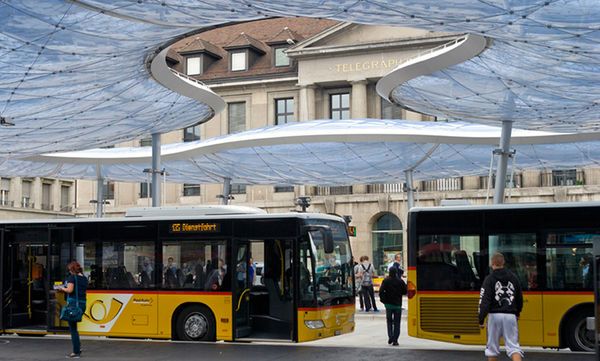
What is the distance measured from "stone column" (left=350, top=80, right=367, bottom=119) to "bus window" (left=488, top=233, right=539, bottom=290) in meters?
45.2

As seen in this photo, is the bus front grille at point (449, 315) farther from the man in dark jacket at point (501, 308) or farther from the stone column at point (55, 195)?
the stone column at point (55, 195)

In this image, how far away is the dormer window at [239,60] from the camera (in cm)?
7081

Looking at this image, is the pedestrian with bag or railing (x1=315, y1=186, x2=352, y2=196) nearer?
the pedestrian with bag

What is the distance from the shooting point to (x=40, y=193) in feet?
250

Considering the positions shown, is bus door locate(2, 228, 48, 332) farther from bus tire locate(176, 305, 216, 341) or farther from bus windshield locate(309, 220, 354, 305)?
bus windshield locate(309, 220, 354, 305)

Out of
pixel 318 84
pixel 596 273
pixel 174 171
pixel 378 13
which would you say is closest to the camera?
pixel 596 273

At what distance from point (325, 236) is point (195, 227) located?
2.83 metres

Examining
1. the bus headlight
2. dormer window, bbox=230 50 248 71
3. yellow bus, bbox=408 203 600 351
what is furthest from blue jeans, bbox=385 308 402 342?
dormer window, bbox=230 50 248 71

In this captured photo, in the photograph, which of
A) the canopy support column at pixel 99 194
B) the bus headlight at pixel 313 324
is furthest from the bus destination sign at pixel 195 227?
the canopy support column at pixel 99 194

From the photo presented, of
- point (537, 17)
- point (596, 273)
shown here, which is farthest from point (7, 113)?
point (596, 273)

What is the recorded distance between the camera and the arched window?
6356 cm

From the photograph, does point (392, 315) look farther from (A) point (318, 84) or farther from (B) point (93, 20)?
(A) point (318, 84)

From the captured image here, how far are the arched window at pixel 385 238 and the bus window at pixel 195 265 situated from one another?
144 feet

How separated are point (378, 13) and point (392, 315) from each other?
612cm
